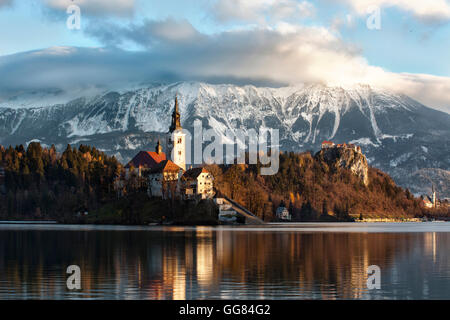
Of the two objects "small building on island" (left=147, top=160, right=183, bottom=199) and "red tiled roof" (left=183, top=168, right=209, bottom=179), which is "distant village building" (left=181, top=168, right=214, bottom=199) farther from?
"small building on island" (left=147, top=160, right=183, bottom=199)

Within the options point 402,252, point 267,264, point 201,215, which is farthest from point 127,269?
point 201,215

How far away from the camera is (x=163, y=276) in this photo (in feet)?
169

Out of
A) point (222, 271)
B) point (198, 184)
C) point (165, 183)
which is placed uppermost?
point (165, 183)

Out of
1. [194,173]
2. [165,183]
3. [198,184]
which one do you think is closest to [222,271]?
[198,184]

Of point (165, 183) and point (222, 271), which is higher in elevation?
point (165, 183)

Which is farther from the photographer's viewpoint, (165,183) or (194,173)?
(194,173)

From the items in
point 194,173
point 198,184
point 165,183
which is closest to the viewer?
point 198,184

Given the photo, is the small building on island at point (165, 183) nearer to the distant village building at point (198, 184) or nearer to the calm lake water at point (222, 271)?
the distant village building at point (198, 184)

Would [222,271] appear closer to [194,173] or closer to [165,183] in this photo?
[165,183]

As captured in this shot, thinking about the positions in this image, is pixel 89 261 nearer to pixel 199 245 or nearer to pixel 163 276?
pixel 163 276

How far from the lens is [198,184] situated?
18875 centimetres

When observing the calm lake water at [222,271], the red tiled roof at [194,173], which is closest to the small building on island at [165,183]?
the red tiled roof at [194,173]

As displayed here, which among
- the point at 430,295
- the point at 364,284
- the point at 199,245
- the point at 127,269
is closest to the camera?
the point at 430,295
